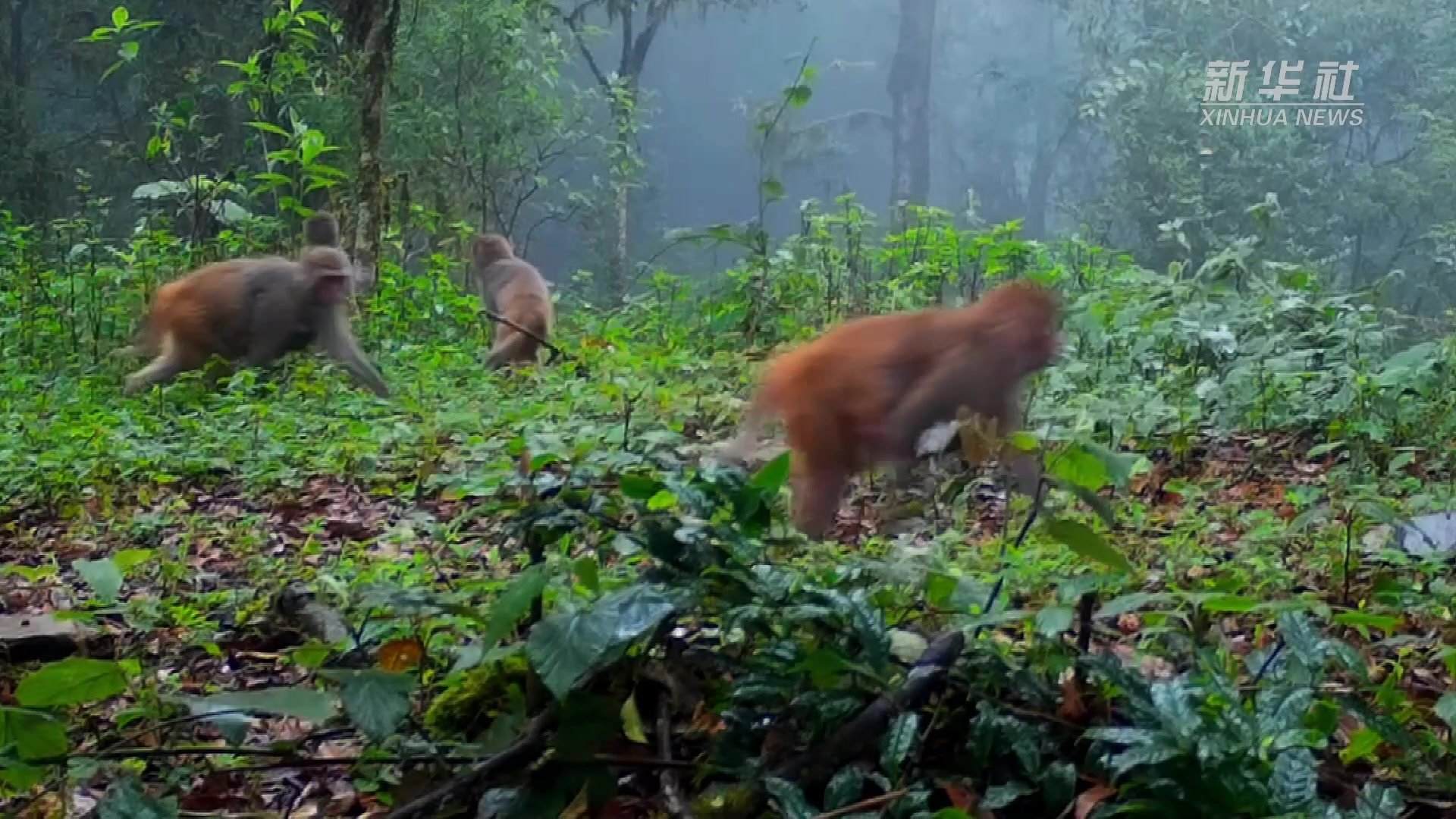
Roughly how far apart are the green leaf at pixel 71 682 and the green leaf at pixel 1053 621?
2.70ft

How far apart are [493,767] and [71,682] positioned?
373 mm

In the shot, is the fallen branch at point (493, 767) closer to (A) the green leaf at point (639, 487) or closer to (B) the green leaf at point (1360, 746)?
(A) the green leaf at point (639, 487)

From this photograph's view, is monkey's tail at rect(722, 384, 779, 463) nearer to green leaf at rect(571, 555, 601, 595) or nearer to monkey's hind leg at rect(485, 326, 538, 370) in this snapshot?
green leaf at rect(571, 555, 601, 595)

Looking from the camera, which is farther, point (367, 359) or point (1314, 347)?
point (367, 359)

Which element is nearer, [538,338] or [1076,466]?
[1076,466]

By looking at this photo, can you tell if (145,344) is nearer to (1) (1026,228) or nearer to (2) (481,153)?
(2) (481,153)

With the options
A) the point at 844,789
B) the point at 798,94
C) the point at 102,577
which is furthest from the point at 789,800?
the point at 798,94

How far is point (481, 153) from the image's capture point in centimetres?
647

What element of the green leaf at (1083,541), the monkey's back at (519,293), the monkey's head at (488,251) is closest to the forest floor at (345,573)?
the green leaf at (1083,541)

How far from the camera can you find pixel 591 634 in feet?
3.87

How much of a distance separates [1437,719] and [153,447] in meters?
2.86

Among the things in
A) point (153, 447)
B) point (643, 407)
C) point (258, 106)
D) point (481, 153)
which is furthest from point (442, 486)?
point (481, 153)

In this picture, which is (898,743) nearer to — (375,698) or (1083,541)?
(1083,541)

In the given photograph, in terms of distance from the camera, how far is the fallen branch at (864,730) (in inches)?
49.7
